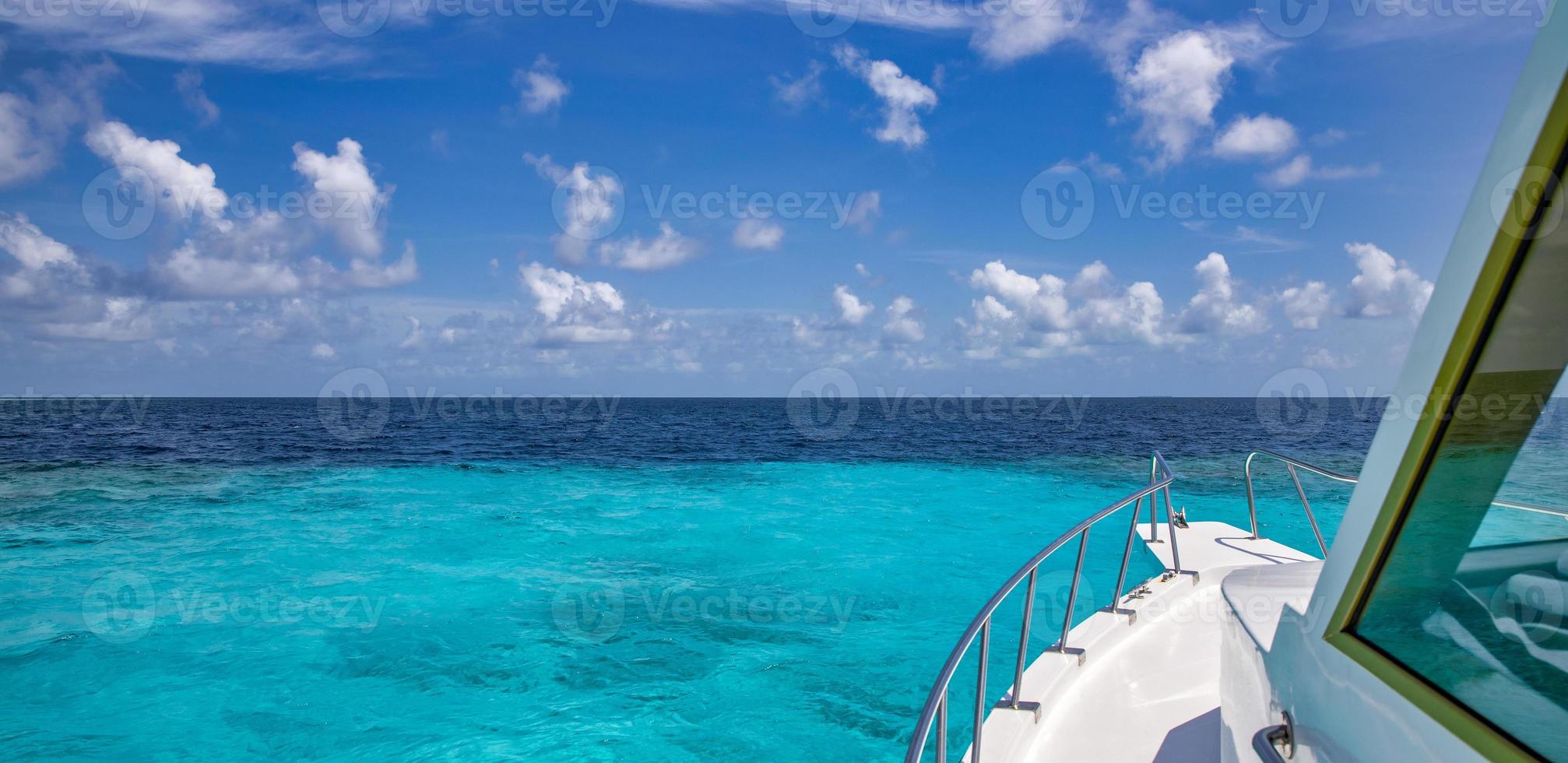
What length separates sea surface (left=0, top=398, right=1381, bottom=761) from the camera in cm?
750

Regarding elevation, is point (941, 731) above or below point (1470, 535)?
below

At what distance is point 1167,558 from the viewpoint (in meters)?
6.25

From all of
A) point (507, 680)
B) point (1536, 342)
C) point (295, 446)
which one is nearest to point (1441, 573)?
point (1536, 342)

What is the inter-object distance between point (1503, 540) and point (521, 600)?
473 inches

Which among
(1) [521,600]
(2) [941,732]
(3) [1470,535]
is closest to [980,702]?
(2) [941,732]

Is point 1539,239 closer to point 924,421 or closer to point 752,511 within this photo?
point 752,511

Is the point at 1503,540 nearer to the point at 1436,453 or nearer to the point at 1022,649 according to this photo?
the point at 1436,453

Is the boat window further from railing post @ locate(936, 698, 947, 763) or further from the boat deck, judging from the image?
the boat deck

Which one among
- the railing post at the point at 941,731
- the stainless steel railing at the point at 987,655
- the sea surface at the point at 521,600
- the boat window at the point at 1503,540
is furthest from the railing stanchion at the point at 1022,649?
the sea surface at the point at 521,600

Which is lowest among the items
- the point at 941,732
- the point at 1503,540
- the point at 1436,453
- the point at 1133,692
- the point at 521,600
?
the point at 521,600

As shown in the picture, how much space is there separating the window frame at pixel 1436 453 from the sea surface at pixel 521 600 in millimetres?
6107

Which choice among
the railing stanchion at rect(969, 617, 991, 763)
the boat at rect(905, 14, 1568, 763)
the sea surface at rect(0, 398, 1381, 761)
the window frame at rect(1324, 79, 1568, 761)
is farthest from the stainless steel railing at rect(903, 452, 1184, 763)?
the sea surface at rect(0, 398, 1381, 761)

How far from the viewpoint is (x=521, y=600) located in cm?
1159

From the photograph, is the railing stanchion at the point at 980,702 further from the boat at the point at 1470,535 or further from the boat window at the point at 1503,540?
the boat window at the point at 1503,540
